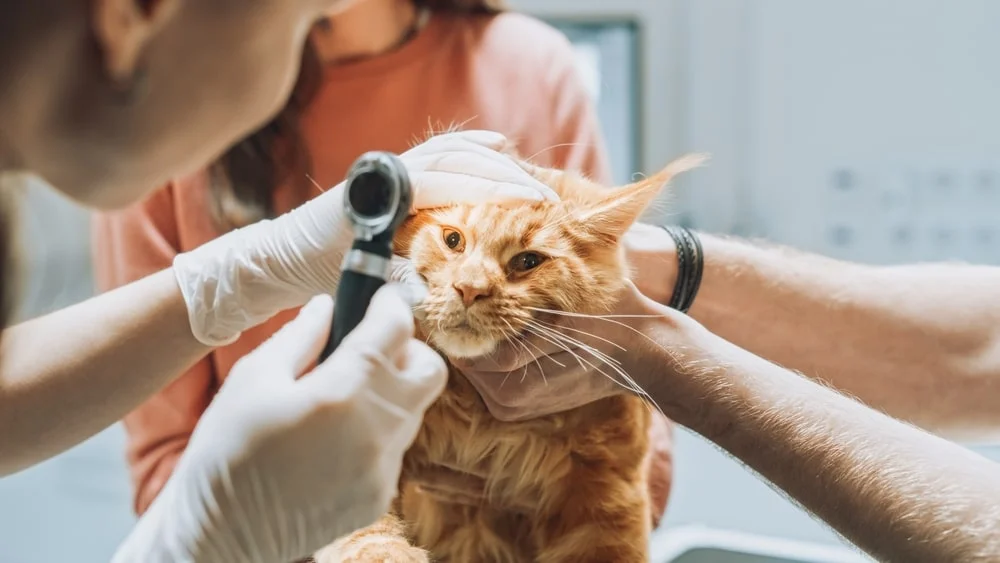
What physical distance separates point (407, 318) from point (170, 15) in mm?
256

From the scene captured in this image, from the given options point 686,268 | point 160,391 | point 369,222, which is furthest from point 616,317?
point 160,391

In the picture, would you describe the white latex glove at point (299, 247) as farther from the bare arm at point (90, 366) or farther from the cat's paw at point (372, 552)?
the cat's paw at point (372, 552)

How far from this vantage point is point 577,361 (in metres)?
0.86

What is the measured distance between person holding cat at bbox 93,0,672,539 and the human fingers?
0.17 meters

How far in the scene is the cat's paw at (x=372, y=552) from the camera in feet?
2.59

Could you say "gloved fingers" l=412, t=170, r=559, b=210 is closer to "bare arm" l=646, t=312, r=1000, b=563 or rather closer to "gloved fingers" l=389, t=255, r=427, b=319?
"gloved fingers" l=389, t=255, r=427, b=319

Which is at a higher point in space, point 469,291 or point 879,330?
point 469,291

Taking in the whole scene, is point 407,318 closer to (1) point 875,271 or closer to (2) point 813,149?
(1) point 875,271

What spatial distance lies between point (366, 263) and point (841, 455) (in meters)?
0.46

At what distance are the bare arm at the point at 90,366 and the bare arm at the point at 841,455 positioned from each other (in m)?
0.53

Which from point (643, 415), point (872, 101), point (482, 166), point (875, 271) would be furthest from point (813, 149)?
point (482, 166)

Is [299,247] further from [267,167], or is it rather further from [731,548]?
[731,548]

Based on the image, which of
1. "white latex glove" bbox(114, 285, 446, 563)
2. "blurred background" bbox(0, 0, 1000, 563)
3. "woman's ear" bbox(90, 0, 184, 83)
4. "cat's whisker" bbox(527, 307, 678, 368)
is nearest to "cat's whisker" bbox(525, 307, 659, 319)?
"cat's whisker" bbox(527, 307, 678, 368)

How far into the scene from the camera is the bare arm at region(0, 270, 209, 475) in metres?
0.81
